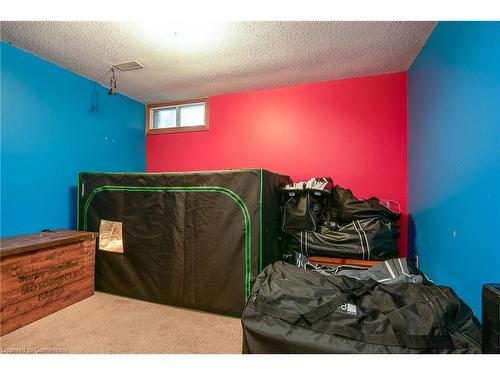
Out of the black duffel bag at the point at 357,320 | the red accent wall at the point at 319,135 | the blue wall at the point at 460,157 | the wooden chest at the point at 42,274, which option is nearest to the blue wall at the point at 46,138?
the wooden chest at the point at 42,274

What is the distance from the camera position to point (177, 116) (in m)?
3.13

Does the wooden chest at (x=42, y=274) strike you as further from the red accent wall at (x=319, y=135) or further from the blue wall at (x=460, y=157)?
the blue wall at (x=460, y=157)

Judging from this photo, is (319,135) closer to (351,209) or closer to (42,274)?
(351,209)

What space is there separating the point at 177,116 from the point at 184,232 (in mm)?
1928

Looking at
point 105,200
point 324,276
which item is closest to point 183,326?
point 324,276

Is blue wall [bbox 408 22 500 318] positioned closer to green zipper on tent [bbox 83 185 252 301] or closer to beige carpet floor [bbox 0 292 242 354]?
green zipper on tent [bbox 83 185 252 301]

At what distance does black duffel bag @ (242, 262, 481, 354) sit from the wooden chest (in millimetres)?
1685

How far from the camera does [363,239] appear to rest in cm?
184

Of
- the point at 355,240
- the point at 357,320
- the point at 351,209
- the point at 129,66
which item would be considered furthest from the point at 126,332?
the point at 129,66

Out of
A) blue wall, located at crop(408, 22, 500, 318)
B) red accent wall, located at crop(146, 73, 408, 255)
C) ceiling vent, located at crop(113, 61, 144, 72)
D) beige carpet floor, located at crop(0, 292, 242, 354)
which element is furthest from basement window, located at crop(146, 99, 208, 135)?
blue wall, located at crop(408, 22, 500, 318)

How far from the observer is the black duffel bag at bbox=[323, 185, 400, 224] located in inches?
77.0

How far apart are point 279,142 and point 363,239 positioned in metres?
1.39

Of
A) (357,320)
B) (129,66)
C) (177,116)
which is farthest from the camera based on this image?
(177,116)
